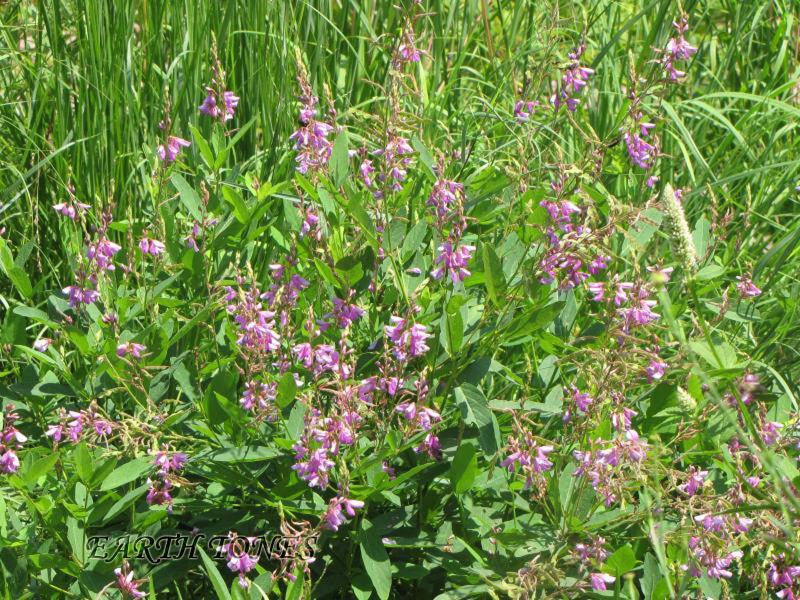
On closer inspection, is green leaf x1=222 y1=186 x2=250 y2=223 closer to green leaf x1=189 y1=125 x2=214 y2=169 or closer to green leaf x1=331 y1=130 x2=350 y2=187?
green leaf x1=189 y1=125 x2=214 y2=169

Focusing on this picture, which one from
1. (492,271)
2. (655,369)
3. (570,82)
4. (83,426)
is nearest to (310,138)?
(492,271)

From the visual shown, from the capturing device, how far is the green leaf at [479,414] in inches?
88.5

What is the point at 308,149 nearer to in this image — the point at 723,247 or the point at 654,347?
the point at 654,347

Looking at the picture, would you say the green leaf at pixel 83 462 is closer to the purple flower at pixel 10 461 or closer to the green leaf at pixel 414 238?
the purple flower at pixel 10 461

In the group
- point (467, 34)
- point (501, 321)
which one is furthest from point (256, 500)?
point (467, 34)

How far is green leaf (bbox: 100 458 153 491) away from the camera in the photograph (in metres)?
2.23

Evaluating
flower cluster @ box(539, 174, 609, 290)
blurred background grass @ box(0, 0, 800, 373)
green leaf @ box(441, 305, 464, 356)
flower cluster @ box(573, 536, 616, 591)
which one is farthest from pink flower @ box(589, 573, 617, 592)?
blurred background grass @ box(0, 0, 800, 373)

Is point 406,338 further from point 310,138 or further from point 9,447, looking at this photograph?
point 9,447

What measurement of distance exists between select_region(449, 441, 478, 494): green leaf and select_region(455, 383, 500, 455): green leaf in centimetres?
4

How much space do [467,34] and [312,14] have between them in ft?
2.29

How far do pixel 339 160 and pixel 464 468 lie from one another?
2.63ft

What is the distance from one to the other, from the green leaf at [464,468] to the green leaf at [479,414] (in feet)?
0.13

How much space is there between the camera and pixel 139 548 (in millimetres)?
2373

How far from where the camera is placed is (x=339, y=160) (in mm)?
2525
